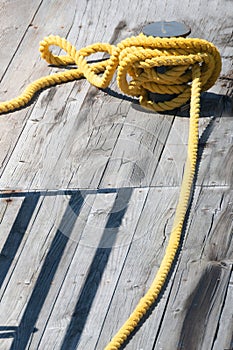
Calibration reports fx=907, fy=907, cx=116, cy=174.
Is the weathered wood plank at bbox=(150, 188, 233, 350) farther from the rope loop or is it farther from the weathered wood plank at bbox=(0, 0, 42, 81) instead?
the weathered wood plank at bbox=(0, 0, 42, 81)

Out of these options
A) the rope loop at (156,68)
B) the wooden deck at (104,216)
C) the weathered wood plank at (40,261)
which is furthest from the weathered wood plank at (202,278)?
the rope loop at (156,68)

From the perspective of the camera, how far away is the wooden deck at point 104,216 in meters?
3.14

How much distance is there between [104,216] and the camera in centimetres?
356

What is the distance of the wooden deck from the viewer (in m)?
3.14

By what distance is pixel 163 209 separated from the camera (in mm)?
3576

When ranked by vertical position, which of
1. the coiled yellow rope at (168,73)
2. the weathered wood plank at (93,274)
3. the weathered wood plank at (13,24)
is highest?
the weathered wood plank at (13,24)

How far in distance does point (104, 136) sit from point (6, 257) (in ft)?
2.67

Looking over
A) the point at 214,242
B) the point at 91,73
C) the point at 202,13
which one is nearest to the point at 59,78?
the point at 91,73

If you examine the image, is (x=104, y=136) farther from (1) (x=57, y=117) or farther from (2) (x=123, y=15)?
(2) (x=123, y=15)

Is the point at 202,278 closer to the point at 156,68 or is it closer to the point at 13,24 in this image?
the point at 156,68

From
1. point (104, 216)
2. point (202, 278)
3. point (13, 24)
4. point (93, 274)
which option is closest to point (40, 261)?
point (93, 274)

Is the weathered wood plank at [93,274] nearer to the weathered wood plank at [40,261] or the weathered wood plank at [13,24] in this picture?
the weathered wood plank at [40,261]

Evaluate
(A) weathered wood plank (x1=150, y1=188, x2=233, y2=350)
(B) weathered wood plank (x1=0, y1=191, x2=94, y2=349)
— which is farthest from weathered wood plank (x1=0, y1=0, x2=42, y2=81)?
(A) weathered wood plank (x1=150, y1=188, x2=233, y2=350)

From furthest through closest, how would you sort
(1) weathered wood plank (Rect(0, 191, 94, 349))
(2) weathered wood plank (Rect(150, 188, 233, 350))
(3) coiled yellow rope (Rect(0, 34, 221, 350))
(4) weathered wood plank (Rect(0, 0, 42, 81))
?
(4) weathered wood plank (Rect(0, 0, 42, 81)) < (3) coiled yellow rope (Rect(0, 34, 221, 350)) < (1) weathered wood plank (Rect(0, 191, 94, 349)) < (2) weathered wood plank (Rect(150, 188, 233, 350))
